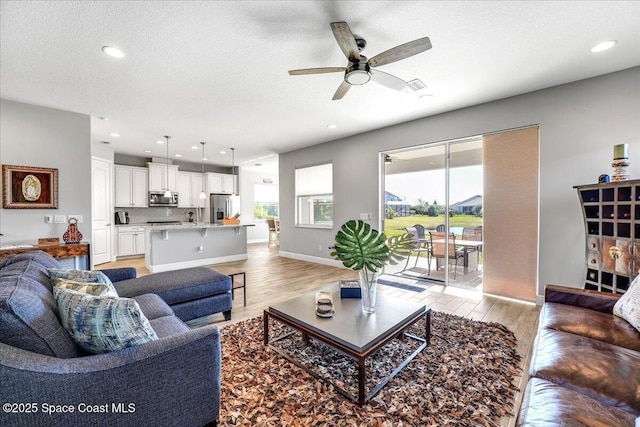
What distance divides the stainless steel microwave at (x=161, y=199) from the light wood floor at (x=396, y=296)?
6.60 feet

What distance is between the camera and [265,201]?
10.4 metres

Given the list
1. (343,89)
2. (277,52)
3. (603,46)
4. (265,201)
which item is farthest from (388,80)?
(265,201)

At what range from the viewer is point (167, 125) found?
4566mm

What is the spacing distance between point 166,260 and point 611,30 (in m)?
6.74

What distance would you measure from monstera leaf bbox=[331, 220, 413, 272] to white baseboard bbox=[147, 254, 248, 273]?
4.53 meters

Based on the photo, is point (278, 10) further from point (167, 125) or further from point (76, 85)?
point (167, 125)

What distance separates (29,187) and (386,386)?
16.6 ft

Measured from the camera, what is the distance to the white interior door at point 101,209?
5.76 m

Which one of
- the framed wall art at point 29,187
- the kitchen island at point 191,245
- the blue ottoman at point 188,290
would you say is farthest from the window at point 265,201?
the blue ottoman at point 188,290

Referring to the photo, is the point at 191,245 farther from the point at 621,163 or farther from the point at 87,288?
the point at 621,163

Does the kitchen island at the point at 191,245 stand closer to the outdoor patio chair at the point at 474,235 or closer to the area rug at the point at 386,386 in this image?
the area rug at the point at 386,386

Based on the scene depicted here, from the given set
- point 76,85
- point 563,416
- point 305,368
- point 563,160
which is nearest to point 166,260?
point 76,85

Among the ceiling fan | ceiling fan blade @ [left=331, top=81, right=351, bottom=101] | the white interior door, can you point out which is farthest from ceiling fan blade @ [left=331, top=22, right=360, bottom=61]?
the white interior door

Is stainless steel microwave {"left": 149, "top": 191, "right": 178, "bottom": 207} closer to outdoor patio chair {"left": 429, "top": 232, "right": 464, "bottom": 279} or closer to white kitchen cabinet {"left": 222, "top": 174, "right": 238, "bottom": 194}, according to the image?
white kitchen cabinet {"left": 222, "top": 174, "right": 238, "bottom": 194}
